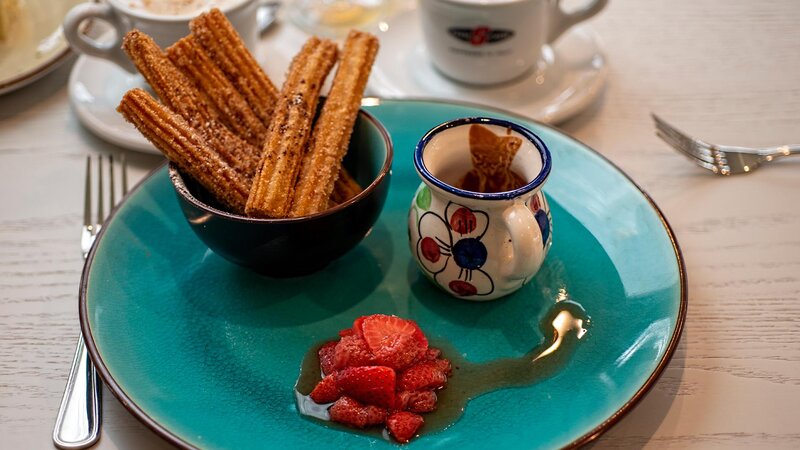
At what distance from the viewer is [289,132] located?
79cm

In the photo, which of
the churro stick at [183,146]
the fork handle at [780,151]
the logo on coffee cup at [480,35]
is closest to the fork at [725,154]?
the fork handle at [780,151]

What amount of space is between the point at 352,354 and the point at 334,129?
253mm

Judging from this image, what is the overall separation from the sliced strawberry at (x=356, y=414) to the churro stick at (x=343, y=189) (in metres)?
0.25

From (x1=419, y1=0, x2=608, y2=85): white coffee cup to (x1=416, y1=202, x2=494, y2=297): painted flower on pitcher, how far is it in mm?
416

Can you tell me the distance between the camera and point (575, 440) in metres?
0.59

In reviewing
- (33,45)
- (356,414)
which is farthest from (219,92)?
(33,45)

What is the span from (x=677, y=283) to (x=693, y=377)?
90 mm

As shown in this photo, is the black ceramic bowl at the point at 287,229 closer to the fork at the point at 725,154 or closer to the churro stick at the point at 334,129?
the churro stick at the point at 334,129

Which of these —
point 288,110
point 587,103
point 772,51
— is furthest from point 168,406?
point 772,51

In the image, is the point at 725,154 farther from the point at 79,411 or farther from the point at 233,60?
the point at 79,411

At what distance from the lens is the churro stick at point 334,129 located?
0.76 meters

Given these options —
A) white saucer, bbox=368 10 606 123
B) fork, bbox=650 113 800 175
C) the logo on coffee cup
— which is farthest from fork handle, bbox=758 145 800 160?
the logo on coffee cup

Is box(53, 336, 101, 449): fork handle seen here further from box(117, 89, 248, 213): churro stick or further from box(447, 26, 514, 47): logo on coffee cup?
box(447, 26, 514, 47): logo on coffee cup

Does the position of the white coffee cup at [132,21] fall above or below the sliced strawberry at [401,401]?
above
